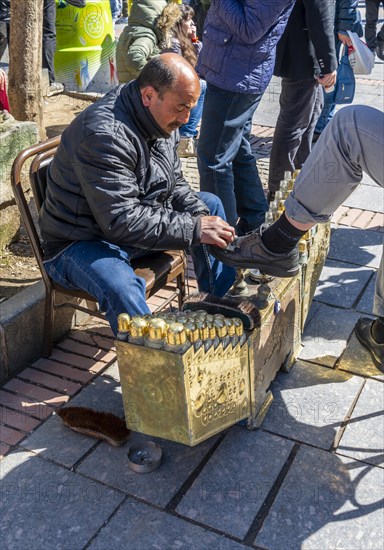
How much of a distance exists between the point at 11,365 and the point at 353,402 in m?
1.54

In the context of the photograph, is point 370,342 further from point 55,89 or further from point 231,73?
point 55,89

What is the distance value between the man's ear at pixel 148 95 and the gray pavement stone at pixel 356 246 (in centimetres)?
184

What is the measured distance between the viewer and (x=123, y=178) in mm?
2822

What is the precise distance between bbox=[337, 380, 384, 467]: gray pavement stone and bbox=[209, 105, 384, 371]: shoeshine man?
26cm

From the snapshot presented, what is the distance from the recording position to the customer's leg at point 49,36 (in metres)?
7.18

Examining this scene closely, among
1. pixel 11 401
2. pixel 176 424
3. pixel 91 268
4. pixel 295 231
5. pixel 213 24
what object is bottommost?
pixel 11 401

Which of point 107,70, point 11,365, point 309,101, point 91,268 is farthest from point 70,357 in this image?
point 107,70

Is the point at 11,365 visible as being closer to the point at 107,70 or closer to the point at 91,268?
the point at 91,268

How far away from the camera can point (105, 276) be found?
2.82m

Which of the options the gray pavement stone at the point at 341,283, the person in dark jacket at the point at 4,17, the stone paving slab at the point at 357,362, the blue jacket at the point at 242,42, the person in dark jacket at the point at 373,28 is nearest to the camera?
the stone paving slab at the point at 357,362

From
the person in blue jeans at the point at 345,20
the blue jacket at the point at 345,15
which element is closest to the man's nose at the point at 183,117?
the person in blue jeans at the point at 345,20

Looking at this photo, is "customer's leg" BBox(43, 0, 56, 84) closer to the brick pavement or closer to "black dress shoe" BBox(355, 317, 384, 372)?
the brick pavement

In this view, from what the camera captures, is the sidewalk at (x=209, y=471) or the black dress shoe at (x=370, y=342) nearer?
the sidewalk at (x=209, y=471)

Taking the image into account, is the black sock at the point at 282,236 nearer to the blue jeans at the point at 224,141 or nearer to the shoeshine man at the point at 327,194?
the shoeshine man at the point at 327,194
